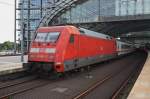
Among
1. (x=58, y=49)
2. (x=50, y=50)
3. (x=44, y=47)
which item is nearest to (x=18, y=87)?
(x=50, y=50)

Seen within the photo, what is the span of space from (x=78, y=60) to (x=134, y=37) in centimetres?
8144

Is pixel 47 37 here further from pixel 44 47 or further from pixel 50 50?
pixel 50 50

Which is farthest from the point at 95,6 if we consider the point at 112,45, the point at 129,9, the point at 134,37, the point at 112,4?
the point at 134,37

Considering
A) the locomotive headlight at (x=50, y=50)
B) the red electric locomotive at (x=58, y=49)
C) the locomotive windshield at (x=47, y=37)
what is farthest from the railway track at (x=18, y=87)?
the locomotive windshield at (x=47, y=37)

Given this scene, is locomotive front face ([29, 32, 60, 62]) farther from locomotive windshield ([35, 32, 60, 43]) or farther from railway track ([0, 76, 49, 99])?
railway track ([0, 76, 49, 99])

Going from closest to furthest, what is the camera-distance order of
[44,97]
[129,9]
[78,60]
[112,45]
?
[44,97] < [78,60] < [112,45] < [129,9]

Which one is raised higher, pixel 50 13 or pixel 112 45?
pixel 50 13

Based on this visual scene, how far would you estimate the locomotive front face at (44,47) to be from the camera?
16233 millimetres

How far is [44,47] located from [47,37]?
27.4 inches

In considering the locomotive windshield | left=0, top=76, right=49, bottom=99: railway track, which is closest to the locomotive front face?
the locomotive windshield

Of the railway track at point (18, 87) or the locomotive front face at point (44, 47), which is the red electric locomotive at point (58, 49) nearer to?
the locomotive front face at point (44, 47)

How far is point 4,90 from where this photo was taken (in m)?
13.1

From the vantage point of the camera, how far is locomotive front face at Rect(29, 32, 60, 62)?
16233 mm

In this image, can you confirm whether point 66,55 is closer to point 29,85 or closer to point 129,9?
point 29,85
